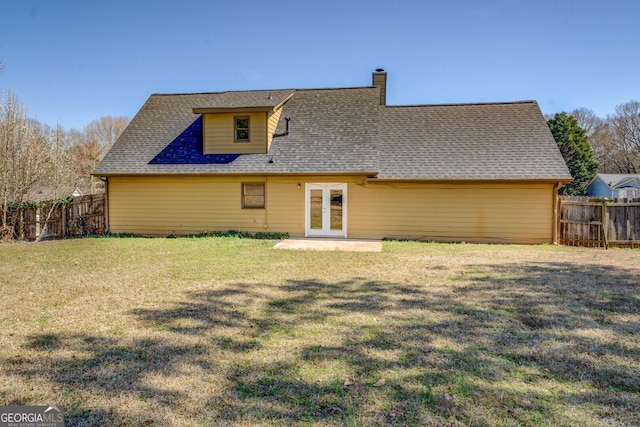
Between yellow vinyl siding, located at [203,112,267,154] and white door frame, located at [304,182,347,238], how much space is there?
2.41m

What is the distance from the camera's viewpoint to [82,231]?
14617 mm

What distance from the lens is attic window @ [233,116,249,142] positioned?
14.1 metres

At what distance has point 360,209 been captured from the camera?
520 inches

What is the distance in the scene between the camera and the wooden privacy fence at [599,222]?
11.8 metres

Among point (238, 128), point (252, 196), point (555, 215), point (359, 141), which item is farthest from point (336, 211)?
point (555, 215)

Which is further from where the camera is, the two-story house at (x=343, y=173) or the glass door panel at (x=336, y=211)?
the glass door panel at (x=336, y=211)

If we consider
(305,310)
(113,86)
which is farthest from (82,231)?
(305,310)

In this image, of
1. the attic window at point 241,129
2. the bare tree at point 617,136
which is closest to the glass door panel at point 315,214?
the attic window at point 241,129

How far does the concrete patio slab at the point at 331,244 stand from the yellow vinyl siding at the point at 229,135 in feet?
12.7

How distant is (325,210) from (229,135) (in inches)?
183

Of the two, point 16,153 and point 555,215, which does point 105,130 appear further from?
point 555,215

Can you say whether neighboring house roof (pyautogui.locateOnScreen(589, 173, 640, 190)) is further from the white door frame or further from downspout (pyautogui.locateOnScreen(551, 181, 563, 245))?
the white door frame

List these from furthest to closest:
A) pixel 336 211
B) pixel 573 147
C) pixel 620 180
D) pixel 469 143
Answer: pixel 620 180
pixel 573 147
pixel 469 143
pixel 336 211

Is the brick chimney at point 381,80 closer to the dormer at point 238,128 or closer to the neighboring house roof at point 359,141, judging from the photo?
the neighboring house roof at point 359,141
